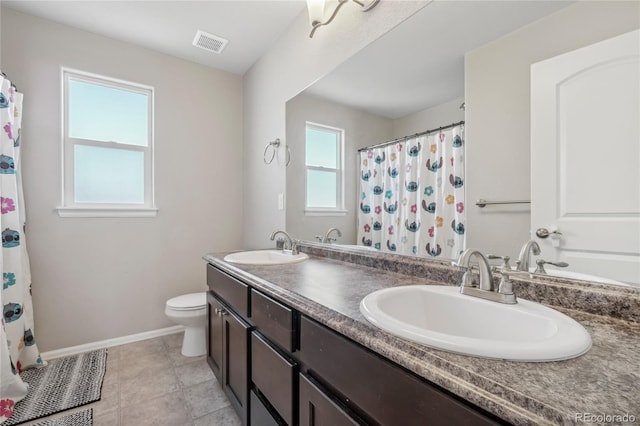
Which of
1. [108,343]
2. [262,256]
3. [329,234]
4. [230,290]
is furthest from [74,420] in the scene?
[329,234]

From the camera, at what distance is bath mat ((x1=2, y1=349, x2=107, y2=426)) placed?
5.13ft

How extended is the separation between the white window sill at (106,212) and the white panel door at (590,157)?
266cm

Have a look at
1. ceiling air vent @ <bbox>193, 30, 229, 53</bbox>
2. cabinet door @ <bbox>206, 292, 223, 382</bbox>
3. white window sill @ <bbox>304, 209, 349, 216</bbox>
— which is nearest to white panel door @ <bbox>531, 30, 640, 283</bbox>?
white window sill @ <bbox>304, 209, 349, 216</bbox>

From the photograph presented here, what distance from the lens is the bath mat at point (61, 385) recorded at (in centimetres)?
156

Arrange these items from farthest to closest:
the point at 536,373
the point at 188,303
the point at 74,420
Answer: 1. the point at 188,303
2. the point at 74,420
3. the point at 536,373

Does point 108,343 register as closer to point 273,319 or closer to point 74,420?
point 74,420

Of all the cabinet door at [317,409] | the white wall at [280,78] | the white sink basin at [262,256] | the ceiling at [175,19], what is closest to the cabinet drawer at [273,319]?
the cabinet door at [317,409]

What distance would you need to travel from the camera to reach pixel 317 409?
0.80 meters

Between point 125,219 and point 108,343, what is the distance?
101 cm

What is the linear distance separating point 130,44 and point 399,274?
2798 mm

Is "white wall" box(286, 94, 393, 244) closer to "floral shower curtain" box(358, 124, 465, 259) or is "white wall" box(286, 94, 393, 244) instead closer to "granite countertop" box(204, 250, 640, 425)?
"floral shower curtain" box(358, 124, 465, 259)

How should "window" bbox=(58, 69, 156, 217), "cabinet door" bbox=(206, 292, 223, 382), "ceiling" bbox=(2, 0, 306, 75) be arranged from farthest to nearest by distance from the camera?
"window" bbox=(58, 69, 156, 217), "ceiling" bbox=(2, 0, 306, 75), "cabinet door" bbox=(206, 292, 223, 382)

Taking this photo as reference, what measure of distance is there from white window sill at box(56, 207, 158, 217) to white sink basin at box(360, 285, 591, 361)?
2326mm

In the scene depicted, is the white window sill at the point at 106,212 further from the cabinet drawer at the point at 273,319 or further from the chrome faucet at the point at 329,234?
the cabinet drawer at the point at 273,319
